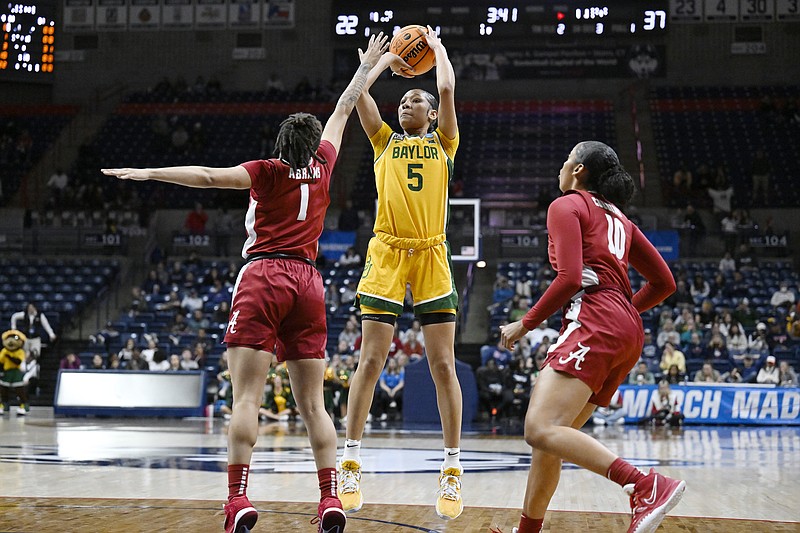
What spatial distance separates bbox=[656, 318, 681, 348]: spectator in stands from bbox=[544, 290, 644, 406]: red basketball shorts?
13.0 metres

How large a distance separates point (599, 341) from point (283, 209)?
160cm

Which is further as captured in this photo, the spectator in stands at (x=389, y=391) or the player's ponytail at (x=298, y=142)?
the spectator in stands at (x=389, y=391)

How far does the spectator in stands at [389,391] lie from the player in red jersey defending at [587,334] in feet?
37.5

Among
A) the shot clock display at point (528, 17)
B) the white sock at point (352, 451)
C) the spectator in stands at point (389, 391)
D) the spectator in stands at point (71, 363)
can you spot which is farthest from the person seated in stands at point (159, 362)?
the white sock at point (352, 451)

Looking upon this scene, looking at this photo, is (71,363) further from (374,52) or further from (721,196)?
(721,196)

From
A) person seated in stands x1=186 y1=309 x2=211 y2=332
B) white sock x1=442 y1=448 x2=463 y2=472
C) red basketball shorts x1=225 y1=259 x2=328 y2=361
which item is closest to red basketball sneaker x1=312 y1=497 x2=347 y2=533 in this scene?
Answer: red basketball shorts x1=225 y1=259 x2=328 y2=361

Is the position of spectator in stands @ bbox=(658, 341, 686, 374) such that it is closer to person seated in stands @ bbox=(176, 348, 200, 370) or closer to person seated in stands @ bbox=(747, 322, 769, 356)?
person seated in stands @ bbox=(747, 322, 769, 356)

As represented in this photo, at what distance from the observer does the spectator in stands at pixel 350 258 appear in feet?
67.5

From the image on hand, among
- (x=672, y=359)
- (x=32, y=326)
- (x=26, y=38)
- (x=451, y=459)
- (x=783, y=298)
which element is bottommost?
(x=672, y=359)

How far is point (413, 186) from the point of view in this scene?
17.8 ft

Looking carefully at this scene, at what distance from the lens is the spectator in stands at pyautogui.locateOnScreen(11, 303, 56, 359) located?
18375 millimetres

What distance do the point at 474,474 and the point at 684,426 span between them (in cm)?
866

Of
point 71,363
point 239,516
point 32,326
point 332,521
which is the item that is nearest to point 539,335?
point 71,363

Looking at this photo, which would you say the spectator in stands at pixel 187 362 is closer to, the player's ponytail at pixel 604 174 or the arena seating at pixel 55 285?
the arena seating at pixel 55 285
